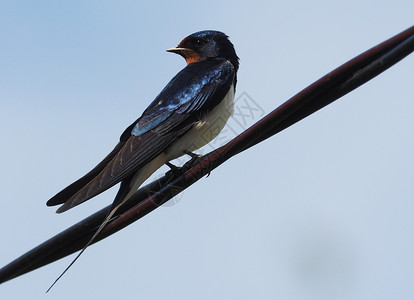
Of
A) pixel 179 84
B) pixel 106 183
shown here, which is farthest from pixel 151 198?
pixel 179 84

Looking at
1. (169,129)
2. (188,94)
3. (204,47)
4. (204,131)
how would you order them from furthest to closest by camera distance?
(204,47)
(188,94)
(204,131)
(169,129)

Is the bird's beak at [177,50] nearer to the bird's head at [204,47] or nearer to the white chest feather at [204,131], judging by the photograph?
the bird's head at [204,47]

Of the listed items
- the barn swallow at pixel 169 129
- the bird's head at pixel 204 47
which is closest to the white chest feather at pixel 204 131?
the barn swallow at pixel 169 129

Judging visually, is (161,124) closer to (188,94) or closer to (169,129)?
(169,129)

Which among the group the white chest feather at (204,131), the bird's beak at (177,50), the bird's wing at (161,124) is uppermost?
Answer: the bird's beak at (177,50)

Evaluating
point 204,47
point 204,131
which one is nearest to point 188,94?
point 204,131

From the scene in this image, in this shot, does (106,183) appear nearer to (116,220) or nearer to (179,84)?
(116,220)

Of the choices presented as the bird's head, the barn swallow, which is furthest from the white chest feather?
the bird's head
